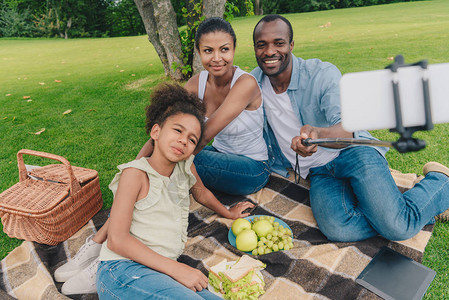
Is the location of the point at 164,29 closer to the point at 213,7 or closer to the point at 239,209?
the point at 213,7

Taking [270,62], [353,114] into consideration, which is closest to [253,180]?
[270,62]

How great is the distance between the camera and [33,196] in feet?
8.87

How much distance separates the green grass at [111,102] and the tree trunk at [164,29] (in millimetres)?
904

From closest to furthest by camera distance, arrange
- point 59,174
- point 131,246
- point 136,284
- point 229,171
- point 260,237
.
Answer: point 136,284 < point 131,246 < point 260,237 < point 59,174 < point 229,171

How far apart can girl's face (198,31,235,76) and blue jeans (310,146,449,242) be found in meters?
1.34

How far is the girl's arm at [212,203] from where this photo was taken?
8.84 ft

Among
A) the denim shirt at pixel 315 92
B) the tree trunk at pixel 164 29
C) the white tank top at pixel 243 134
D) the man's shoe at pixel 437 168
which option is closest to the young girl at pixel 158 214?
the white tank top at pixel 243 134

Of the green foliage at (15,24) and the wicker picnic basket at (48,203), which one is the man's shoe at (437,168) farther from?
the green foliage at (15,24)

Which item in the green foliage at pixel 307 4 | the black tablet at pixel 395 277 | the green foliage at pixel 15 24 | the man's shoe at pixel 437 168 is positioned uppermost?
the green foliage at pixel 15 24

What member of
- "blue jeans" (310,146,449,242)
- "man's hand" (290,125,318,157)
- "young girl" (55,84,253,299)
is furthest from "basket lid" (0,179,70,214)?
"blue jeans" (310,146,449,242)

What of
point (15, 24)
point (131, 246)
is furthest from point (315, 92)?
point (15, 24)

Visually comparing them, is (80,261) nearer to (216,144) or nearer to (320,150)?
(216,144)

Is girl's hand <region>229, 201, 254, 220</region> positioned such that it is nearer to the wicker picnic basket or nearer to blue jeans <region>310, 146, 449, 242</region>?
blue jeans <region>310, 146, 449, 242</region>

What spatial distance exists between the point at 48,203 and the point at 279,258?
197cm
